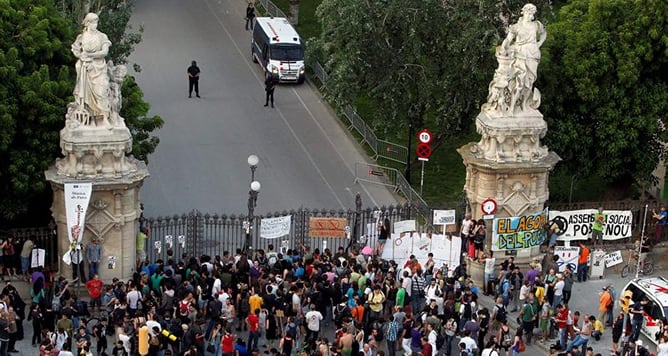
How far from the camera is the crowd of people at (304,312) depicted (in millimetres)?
34031

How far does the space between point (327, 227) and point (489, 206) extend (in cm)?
445

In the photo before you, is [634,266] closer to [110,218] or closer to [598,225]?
[598,225]

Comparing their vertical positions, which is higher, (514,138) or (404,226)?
(514,138)

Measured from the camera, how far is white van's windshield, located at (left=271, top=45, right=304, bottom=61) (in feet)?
185

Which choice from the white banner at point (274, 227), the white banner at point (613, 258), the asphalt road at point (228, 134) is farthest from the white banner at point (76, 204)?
the white banner at point (613, 258)

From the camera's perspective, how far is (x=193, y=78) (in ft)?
180

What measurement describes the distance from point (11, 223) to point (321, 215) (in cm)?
853

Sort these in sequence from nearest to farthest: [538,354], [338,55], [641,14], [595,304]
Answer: [538,354] < [595,304] < [641,14] < [338,55]

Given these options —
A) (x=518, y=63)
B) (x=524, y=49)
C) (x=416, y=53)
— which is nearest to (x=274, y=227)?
(x=518, y=63)

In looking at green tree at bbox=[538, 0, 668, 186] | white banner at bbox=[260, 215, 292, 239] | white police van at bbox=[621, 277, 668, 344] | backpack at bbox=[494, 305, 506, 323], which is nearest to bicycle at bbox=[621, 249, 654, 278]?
green tree at bbox=[538, 0, 668, 186]

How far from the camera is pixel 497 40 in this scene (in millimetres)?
44594

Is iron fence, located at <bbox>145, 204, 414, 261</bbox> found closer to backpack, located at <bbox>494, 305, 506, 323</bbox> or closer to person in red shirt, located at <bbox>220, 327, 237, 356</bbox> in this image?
person in red shirt, located at <bbox>220, 327, 237, 356</bbox>

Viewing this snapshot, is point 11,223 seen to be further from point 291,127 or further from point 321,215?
point 291,127

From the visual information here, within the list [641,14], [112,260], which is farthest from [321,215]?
[641,14]
